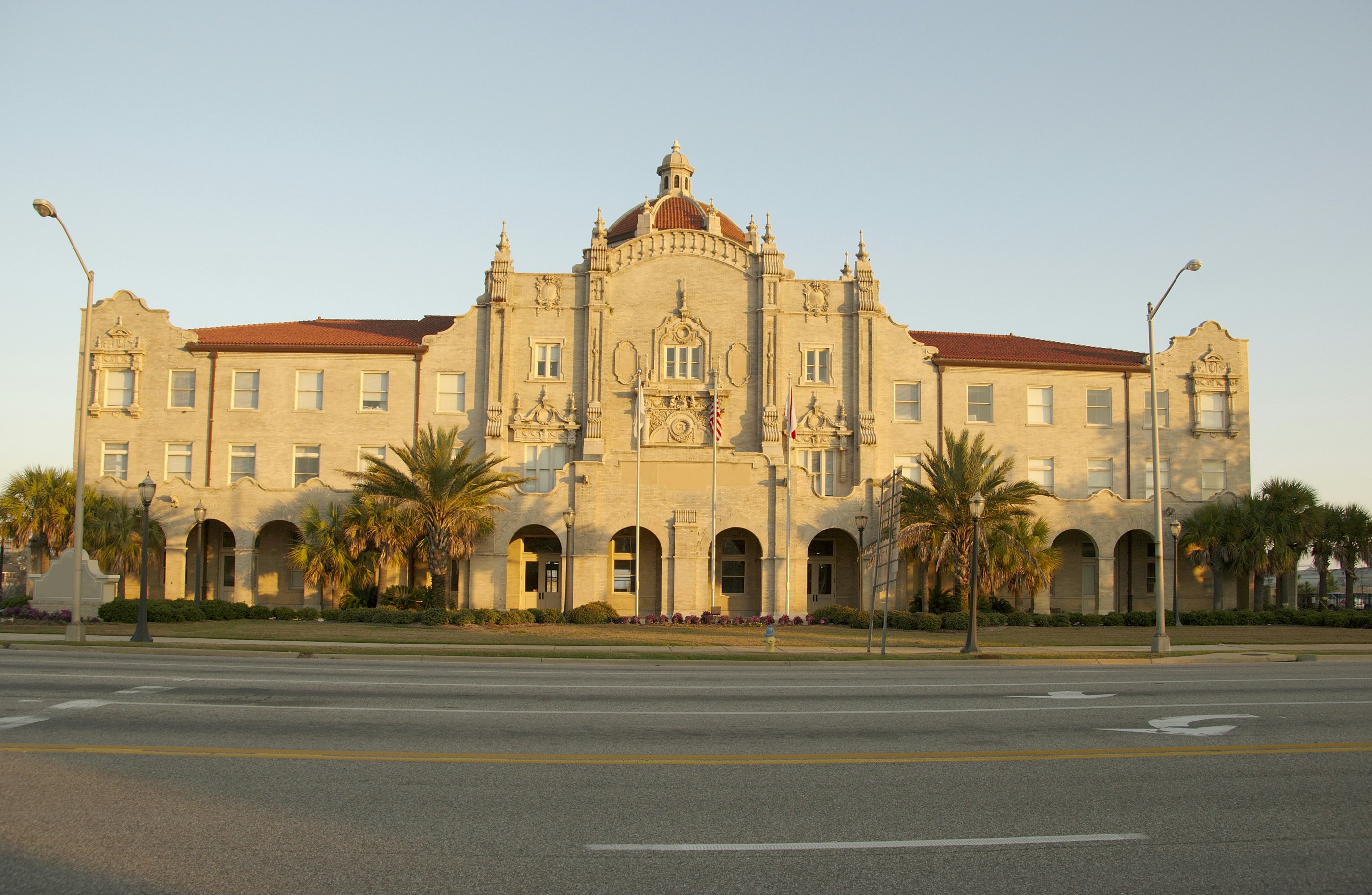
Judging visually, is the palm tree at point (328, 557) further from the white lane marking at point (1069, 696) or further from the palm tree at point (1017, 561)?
the white lane marking at point (1069, 696)

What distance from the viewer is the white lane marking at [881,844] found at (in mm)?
6824

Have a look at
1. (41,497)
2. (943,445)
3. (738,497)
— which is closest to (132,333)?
(41,497)

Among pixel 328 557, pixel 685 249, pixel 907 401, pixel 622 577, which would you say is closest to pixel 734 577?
pixel 622 577

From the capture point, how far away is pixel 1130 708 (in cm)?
1373

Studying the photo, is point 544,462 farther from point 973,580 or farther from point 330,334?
point 973,580

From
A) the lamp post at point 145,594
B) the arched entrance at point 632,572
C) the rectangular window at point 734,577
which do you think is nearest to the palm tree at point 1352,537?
the rectangular window at point 734,577

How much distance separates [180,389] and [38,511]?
8880 millimetres

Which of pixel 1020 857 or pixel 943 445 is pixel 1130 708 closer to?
pixel 1020 857

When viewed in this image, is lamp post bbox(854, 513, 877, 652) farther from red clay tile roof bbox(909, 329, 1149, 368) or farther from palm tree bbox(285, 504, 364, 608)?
palm tree bbox(285, 504, 364, 608)

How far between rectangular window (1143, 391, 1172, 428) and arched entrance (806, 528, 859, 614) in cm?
1602

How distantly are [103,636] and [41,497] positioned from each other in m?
14.9

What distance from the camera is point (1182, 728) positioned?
38.7 ft

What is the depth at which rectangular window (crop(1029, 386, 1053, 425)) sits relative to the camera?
165 ft

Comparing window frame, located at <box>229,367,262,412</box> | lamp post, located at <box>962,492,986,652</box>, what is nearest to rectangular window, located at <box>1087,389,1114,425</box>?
lamp post, located at <box>962,492,986,652</box>
